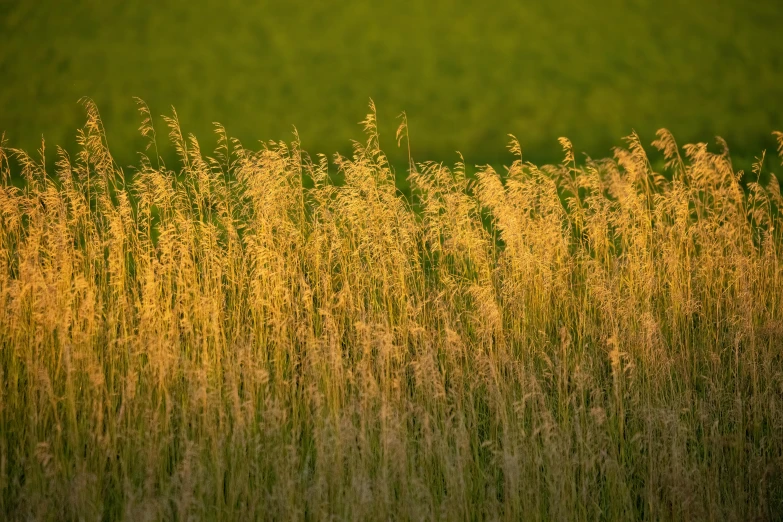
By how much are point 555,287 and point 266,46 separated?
8010 mm

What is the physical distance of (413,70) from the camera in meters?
10.8

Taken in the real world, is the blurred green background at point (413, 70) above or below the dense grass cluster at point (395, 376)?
above

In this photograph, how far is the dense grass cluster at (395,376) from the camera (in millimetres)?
3332

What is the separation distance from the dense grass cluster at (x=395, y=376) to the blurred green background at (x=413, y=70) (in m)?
4.34

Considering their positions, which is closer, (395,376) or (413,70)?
(395,376)

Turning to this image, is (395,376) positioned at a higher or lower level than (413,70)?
lower

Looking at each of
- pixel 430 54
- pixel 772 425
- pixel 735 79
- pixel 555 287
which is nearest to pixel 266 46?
pixel 430 54

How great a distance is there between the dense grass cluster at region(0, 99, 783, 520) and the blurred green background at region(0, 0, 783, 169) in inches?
171

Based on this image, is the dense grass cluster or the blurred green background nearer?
the dense grass cluster

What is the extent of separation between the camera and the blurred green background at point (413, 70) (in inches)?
386

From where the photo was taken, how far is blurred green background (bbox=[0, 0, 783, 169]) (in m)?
9.81

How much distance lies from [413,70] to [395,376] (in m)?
7.55

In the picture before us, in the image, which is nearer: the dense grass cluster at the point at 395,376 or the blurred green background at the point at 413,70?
the dense grass cluster at the point at 395,376

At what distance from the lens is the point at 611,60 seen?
1088 centimetres
